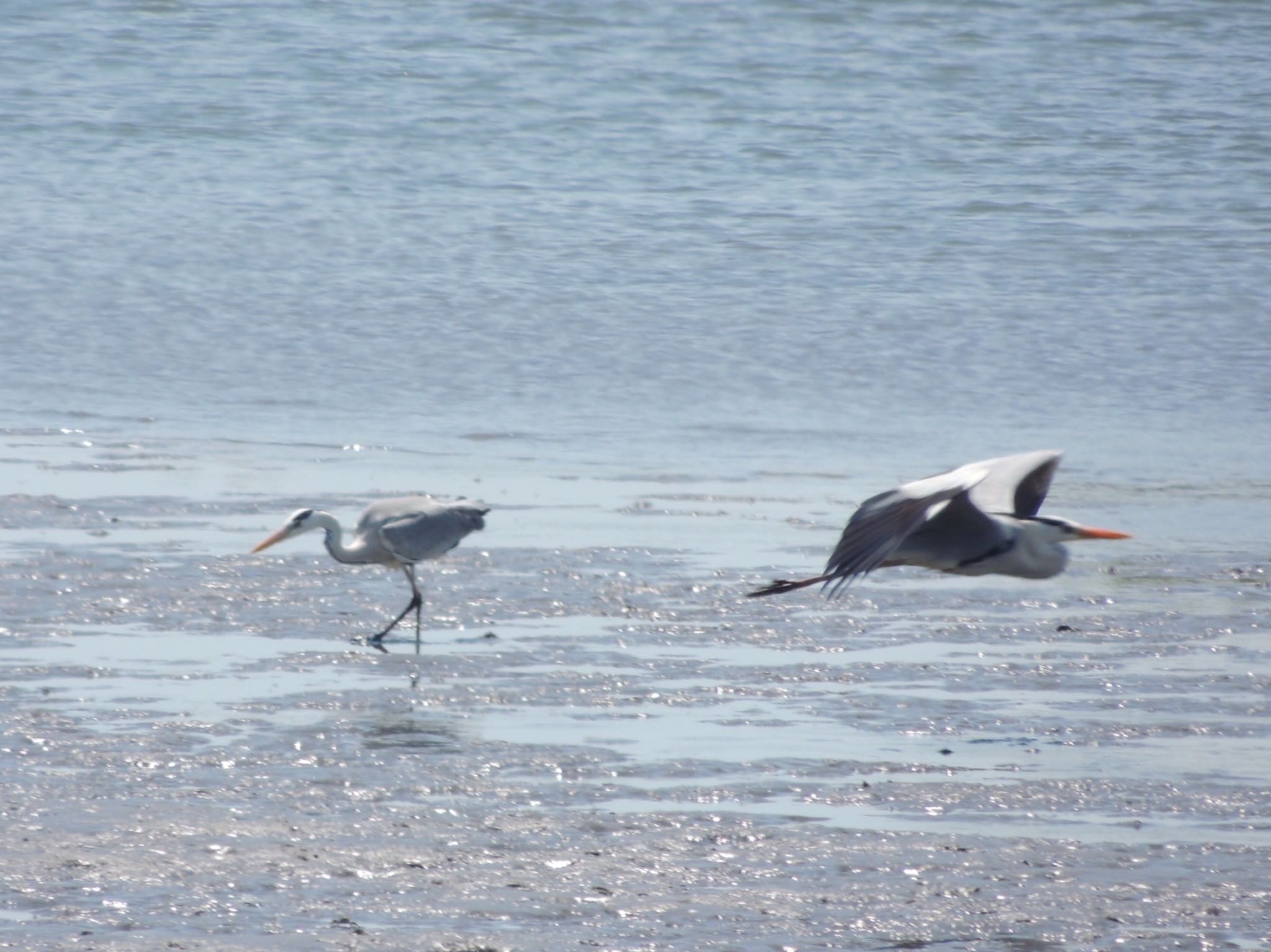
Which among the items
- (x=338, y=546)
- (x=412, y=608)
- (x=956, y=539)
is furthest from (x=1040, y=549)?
(x=338, y=546)

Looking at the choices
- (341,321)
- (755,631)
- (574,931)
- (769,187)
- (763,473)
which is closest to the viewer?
(574,931)

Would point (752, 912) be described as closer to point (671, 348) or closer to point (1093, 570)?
point (1093, 570)

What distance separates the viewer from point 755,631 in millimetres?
8430

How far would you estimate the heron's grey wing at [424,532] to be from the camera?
9.16 meters

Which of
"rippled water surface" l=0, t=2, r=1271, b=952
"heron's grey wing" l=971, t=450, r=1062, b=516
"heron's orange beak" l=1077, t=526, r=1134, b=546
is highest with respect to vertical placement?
"heron's grey wing" l=971, t=450, r=1062, b=516

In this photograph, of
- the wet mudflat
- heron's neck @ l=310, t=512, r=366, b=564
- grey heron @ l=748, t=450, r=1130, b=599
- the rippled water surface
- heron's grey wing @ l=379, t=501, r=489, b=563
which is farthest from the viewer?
heron's neck @ l=310, t=512, r=366, b=564

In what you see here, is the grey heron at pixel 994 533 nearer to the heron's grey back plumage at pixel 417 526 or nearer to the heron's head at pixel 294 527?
the heron's grey back plumage at pixel 417 526

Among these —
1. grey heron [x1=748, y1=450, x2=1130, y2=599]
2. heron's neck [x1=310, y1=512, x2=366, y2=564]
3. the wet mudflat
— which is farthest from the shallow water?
grey heron [x1=748, y1=450, x2=1130, y2=599]

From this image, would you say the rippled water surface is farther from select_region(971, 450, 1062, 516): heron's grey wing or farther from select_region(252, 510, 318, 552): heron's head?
select_region(971, 450, 1062, 516): heron's grey wing

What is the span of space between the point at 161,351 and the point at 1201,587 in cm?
805

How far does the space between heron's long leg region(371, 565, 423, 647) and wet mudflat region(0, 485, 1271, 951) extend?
74mm

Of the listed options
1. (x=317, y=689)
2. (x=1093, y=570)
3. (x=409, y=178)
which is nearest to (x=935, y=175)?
(x=409, y=178)

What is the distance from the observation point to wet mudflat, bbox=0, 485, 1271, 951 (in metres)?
5.50

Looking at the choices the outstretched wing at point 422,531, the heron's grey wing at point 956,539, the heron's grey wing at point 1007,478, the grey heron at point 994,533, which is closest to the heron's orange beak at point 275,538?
the outstretched wing at point 422,531
